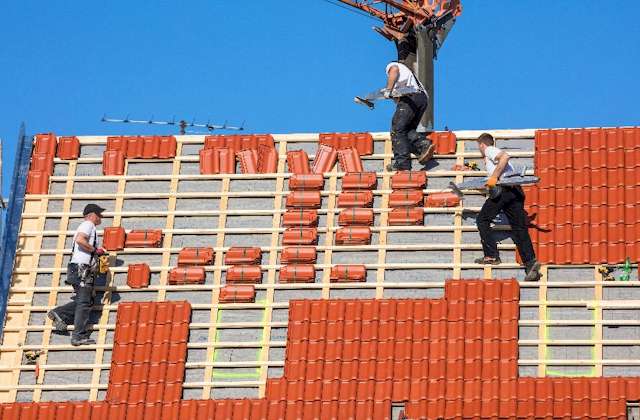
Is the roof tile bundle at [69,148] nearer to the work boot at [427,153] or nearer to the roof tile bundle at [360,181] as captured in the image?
the roof tile bundle at [360,181]

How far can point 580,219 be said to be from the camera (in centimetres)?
2109

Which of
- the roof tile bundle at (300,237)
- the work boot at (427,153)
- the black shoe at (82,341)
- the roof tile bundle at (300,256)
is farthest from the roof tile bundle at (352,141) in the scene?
the black shoe at (82,341)

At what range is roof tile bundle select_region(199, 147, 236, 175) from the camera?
2261 cm

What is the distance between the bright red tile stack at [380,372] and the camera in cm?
1936

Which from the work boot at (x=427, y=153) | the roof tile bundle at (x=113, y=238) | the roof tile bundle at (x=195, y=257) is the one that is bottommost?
the roof tile bundle at (x=195, y=257)

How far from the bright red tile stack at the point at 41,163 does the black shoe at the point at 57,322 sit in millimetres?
2315

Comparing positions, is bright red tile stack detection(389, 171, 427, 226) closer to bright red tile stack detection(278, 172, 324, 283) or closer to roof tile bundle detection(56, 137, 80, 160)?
bright red tile stack detection(278, 172, 324, 283)

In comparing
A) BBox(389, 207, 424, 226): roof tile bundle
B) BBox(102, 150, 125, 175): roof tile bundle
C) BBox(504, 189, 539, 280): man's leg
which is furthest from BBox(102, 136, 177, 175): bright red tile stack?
BBox(504, 189, 539, 280): man's leg

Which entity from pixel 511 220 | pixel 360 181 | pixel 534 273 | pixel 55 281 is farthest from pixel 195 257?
pixel 534 273

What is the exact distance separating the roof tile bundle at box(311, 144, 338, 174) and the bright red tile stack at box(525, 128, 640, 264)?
297 centimetres

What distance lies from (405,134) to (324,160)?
1.29 meters

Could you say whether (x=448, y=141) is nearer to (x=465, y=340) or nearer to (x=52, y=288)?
(x=465, y=340)

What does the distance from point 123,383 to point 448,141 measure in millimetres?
5985

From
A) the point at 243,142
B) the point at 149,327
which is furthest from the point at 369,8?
the point at 149,327
